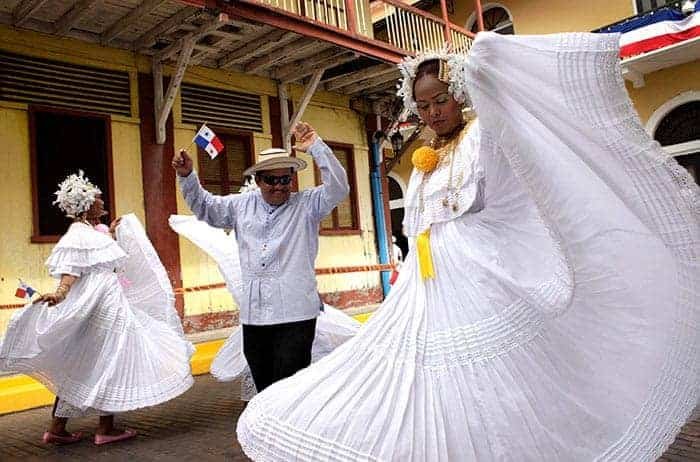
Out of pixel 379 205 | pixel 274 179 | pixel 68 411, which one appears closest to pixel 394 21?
pixel 379 205

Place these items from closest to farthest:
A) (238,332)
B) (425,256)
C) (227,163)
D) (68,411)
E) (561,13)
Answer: (425,256) → (68,411) → (238,332) → (227,163) → (561,13)

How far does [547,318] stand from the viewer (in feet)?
6.77

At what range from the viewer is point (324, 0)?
8930 millimetres

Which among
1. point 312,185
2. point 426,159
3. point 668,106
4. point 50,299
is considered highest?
point 668,106

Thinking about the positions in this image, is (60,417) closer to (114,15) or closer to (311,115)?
(114,15)

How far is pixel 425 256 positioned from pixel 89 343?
10.5ft

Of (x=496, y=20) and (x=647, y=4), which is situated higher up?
(x=496, y=20)

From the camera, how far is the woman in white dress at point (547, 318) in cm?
190

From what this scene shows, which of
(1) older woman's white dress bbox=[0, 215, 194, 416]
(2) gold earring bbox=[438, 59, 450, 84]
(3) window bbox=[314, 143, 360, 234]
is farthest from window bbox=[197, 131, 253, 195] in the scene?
(2) gold earring bbox=[438, 59, 450, 84]

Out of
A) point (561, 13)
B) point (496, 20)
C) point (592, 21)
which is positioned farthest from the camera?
point (496, 20)

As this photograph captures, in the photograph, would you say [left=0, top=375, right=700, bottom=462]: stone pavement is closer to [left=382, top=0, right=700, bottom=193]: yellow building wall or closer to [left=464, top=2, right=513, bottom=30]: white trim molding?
[left=382, top=0, right=700, bottom=193]: yellow building wall

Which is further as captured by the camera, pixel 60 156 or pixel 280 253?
pixel 60 156

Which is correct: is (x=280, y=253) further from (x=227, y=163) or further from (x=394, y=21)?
(x=394, y=21)

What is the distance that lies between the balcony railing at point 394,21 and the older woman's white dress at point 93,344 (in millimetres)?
4440
